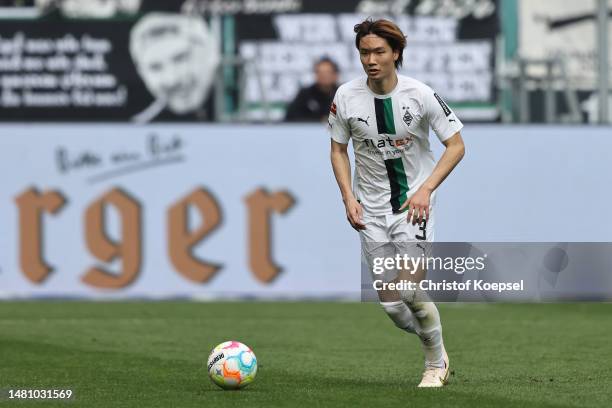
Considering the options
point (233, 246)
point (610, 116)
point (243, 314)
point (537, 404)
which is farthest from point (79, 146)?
point (537, 404)

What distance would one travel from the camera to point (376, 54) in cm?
903

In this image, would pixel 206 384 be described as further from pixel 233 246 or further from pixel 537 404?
pixel 233 246

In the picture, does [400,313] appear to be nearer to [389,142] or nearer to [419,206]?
[419,206]

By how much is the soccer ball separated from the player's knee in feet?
2.85

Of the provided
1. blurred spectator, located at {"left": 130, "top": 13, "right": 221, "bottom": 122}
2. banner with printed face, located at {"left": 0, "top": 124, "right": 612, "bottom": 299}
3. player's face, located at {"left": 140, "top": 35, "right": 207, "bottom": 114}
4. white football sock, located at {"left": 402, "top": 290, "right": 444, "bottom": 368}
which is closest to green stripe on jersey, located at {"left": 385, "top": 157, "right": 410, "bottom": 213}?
white football sock, located at {"left": 402, "top": 290, "right": 444, "bottom": 368}

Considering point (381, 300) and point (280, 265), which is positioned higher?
point (381, 300)

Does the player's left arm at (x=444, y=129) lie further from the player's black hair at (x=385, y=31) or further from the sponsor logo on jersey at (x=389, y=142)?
the player's black hair at (x=385, y=31)

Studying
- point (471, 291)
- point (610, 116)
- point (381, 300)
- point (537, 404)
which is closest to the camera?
point (537, 404)

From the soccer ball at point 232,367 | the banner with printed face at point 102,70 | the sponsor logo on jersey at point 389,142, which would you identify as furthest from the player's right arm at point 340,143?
the banner with printed face at point 102,70

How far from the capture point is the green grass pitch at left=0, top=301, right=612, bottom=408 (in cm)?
887

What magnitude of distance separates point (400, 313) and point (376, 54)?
1.55m

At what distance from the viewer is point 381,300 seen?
9328 millimetres

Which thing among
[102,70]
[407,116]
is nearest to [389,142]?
[407,116]

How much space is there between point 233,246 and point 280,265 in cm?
57
